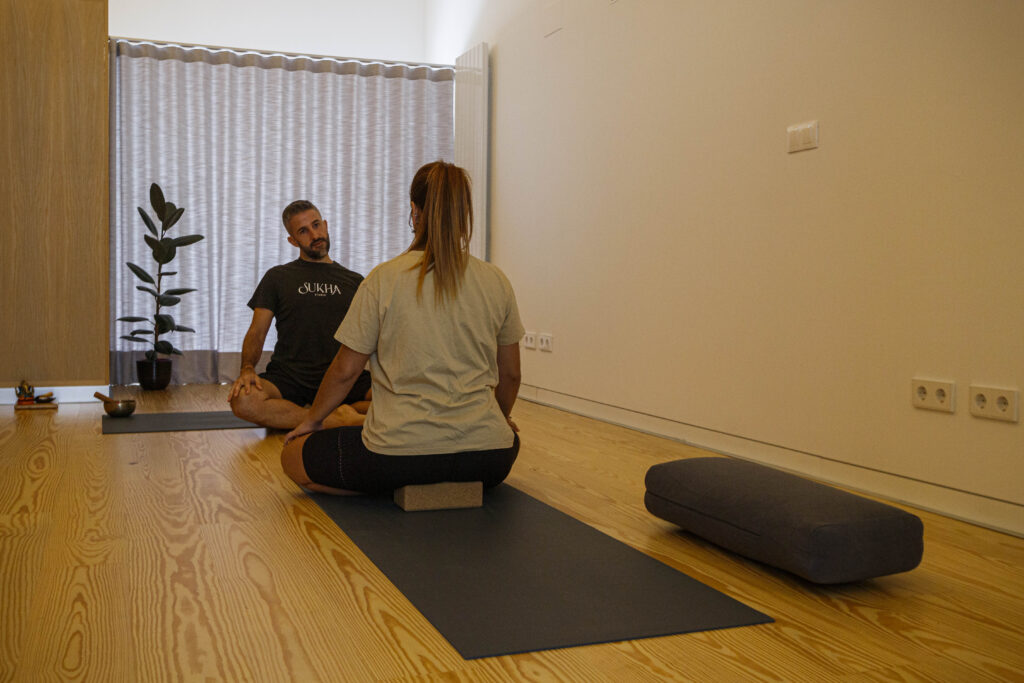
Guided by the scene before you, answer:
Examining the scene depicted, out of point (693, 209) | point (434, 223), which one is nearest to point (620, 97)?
point (693, 209)

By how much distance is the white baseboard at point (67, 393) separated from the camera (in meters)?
4.94

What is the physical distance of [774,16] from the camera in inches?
134

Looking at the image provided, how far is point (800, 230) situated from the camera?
10.6 ft

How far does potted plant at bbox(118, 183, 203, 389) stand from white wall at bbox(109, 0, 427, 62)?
6.39 feet

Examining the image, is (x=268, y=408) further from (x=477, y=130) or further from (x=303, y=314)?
(x=477, y=130)

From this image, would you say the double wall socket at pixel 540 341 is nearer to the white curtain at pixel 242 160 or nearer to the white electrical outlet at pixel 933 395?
the white curtain at pixel 242 160

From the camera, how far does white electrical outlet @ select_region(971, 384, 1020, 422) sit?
2.45 metres

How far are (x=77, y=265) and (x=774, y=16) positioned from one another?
3.83m

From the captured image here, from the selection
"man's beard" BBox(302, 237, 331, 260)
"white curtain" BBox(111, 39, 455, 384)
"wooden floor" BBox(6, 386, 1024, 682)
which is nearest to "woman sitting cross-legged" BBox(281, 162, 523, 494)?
"wooden floor" BBox(6, 386, 1024, 682)

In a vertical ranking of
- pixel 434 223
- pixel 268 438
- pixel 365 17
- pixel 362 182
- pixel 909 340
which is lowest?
pixel 268 438

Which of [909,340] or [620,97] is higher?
[620,97]

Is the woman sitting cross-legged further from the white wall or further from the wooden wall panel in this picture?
the white wall

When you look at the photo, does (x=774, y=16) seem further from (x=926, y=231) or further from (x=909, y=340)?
(x=909, y=340)

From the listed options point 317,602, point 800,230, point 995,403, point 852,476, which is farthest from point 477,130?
point 317,602
